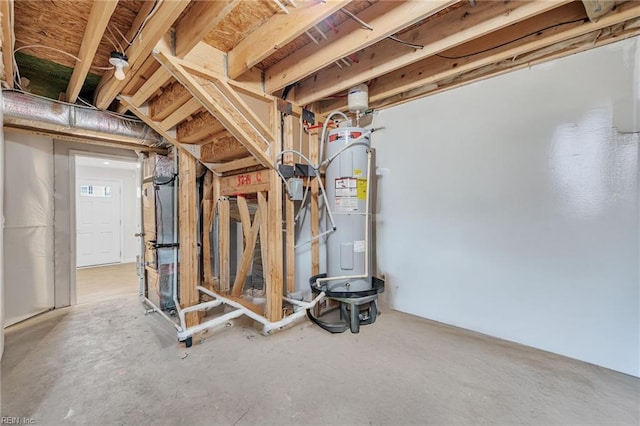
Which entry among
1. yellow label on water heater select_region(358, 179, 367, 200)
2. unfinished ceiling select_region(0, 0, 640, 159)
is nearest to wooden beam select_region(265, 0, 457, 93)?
unfinished ceiling select_region(0, 0, 640, 159)

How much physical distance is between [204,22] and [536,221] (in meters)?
2.76

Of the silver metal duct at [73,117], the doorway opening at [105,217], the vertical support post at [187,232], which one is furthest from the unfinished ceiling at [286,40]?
the doorway opening at [105,217]

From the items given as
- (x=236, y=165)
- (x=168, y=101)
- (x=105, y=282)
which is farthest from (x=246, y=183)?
(x=105, y=282)

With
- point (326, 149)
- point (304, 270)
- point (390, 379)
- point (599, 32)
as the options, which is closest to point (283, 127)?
point (326, 149)

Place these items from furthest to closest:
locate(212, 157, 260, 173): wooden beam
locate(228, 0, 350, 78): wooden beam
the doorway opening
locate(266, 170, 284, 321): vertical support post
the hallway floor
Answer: the doorway opening < the hallway floor < locate(212, 157, 260, 173): wooden beam < locate(266, 170, 284, 321): vertical support post < locate(228, 0, 350, 78): wooden beam

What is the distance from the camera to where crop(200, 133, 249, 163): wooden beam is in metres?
2.67

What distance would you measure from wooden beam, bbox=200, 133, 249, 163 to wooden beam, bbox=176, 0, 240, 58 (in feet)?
3.10

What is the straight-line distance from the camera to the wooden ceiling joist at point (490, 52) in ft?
5.68

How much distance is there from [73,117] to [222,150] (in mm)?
1417

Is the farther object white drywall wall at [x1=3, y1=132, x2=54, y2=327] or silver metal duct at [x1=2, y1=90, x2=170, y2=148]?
white drywall wall at [x1=3, y1=132, x2=54, y2=327]

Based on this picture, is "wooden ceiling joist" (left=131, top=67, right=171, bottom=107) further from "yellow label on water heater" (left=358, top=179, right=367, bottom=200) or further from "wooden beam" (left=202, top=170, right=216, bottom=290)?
"yellow label on water heater" (left=358, top=179, right=367, bottom=200)

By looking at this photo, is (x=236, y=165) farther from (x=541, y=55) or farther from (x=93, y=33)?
(x=541, y=55)

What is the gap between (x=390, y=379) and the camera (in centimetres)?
180

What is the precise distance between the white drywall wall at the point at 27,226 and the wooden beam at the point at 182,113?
1.62 metres
